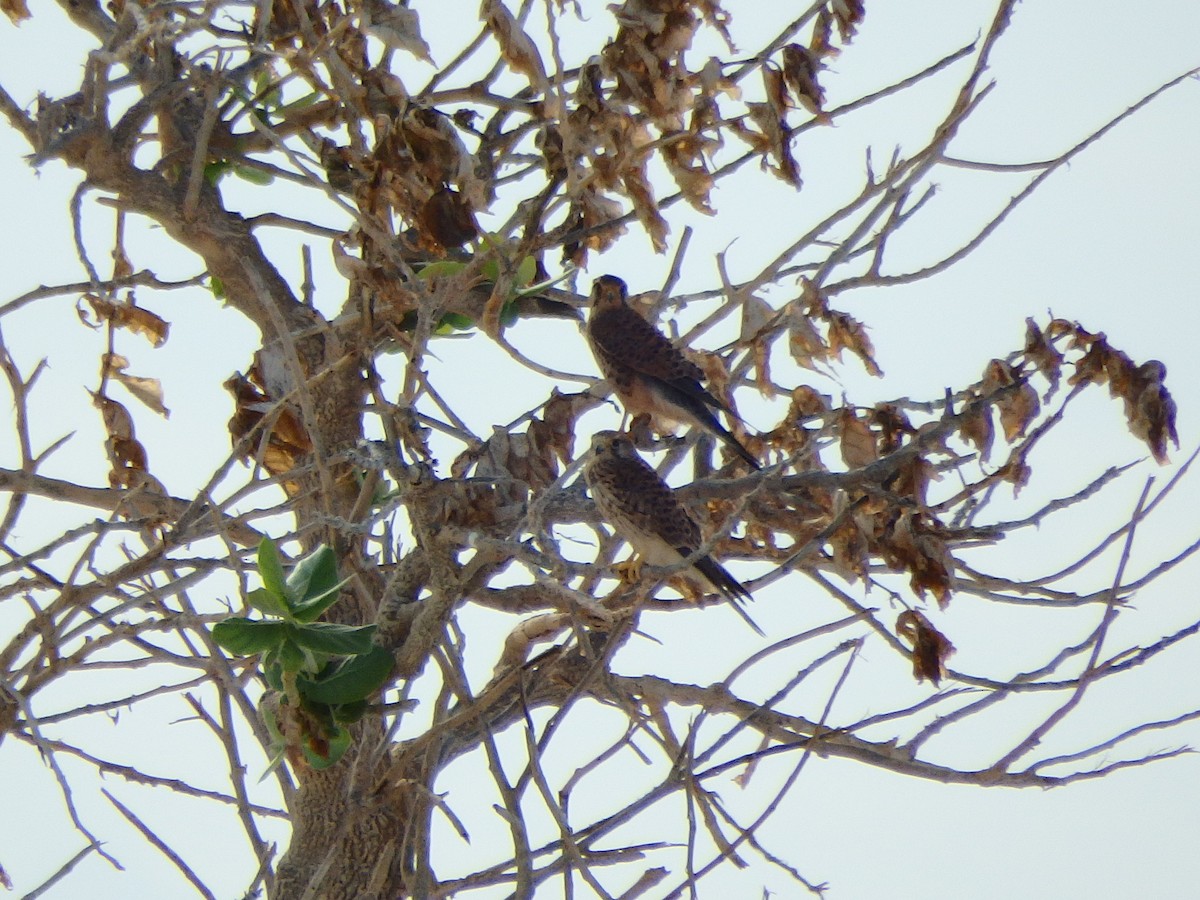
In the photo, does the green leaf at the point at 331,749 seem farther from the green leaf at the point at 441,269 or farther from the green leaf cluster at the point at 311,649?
the green leaf at the point at 441,269

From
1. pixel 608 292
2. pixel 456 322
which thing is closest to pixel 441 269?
pixel 456 322

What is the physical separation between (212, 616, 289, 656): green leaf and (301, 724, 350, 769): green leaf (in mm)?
254

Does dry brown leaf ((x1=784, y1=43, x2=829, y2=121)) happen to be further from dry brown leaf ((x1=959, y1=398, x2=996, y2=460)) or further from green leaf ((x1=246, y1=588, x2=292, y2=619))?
green leaf ((x1=246, y1=588, x2=292, y2=619))

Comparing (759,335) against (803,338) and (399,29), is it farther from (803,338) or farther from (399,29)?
(399,29)

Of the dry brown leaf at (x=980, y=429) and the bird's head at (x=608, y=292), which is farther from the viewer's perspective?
the bird's head at (x=608, y=292)

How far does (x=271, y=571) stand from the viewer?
2.93m

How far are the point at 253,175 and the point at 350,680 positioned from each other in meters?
1.78

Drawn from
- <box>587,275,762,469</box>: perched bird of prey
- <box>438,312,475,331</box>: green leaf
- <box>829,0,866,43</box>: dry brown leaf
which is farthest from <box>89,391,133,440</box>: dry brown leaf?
<box>829,0,866,43</box>: dry brown leaf

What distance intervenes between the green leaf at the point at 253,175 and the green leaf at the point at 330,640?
1.72 m

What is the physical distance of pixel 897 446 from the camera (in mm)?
3463

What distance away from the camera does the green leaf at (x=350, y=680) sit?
307 cm

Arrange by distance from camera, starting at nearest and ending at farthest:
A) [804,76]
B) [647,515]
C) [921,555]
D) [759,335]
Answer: [921,555] < [804,76] < [759,335] < [647,515]

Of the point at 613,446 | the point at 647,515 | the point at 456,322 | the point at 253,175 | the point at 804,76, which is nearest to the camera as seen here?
the point at 804,76

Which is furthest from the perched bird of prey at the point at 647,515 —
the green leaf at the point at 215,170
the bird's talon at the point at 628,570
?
the green leaf at the point at 215,170
